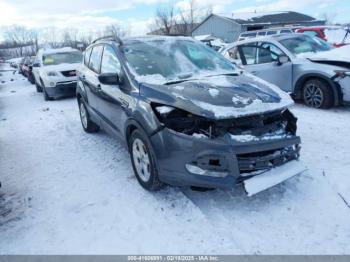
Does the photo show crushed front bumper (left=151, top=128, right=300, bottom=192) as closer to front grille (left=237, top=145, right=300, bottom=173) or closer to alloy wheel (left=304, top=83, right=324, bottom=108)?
front grille (left=237, top=145, right=300, bottom=173)

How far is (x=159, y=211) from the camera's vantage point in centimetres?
362

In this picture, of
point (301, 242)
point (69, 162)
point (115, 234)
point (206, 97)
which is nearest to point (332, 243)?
point (301, 242)

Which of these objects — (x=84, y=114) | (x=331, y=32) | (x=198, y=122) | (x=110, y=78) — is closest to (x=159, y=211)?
(x=198, y=122)

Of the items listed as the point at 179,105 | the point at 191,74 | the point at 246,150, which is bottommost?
the point at 246,150

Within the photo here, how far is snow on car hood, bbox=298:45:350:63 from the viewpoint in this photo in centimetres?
674

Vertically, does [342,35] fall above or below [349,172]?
above

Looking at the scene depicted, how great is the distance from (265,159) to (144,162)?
4.73 ft

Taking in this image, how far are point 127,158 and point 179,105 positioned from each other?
2.07 m

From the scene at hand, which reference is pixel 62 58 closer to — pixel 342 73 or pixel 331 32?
pixel 342 73

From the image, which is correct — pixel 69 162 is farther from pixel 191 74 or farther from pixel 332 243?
pixel 332 243

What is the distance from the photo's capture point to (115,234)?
10.7ft

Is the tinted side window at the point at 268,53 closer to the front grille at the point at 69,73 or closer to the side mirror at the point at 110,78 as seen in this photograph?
the side mirror at the point at 110,78

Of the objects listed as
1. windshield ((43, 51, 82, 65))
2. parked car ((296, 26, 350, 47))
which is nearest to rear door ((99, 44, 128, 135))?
windshield ((43, 51, 82, 65))

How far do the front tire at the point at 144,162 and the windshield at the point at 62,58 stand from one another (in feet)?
29.4
